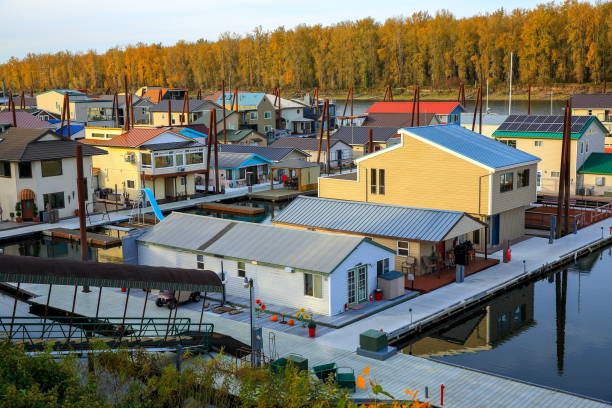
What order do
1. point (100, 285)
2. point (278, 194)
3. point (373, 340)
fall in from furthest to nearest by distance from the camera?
point (278, 194) < point (373, 340) < point (100, 285)

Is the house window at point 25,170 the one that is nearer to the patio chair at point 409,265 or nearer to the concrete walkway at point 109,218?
the concrete walkway at point 109,218

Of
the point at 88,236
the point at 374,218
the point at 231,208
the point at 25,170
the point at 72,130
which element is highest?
the point at 72,130

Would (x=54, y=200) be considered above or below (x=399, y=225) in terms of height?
below

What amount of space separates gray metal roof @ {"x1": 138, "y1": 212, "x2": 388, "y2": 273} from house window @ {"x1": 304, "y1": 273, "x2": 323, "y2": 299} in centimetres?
49

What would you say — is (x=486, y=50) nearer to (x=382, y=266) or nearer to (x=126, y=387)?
(x=382, y=266)

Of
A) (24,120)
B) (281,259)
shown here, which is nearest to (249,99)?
(24,120)

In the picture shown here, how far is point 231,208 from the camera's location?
56.1 meters

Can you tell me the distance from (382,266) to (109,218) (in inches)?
1085

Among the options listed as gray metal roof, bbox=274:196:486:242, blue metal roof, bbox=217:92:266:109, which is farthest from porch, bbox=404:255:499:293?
blue metal roof, bbox=217:92:266:109

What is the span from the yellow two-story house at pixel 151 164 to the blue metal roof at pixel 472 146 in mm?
24399

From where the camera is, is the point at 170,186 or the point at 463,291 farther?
Answer: the point at 170,186

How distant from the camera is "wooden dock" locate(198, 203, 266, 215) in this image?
54969mm

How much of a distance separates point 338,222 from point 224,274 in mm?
8192

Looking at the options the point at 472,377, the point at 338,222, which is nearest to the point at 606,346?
the point at 472,377
